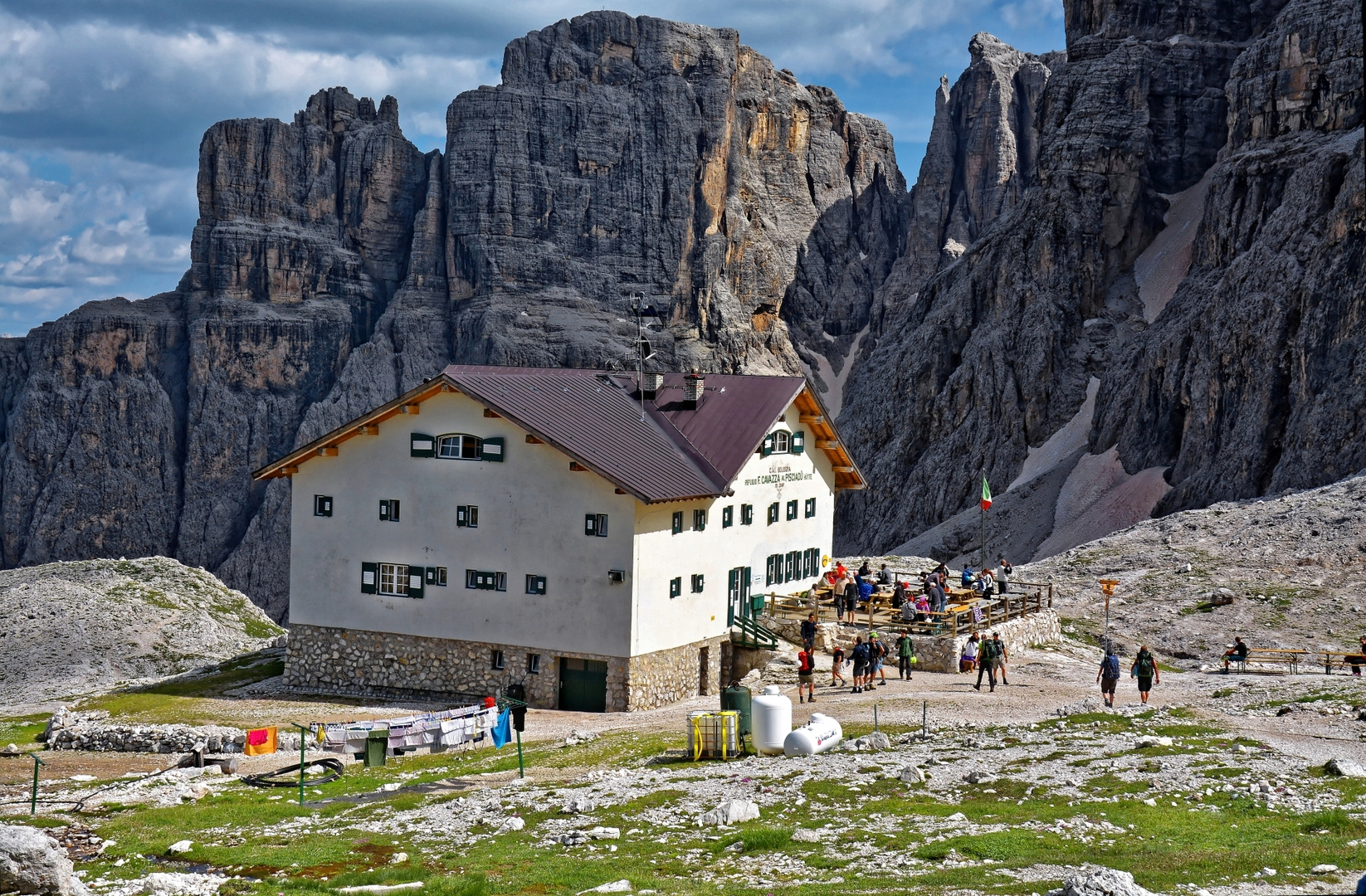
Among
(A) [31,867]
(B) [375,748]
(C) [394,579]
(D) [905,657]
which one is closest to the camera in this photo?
(A) [31,867]

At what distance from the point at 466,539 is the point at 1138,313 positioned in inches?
4426

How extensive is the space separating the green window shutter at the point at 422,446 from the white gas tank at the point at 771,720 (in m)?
20.4

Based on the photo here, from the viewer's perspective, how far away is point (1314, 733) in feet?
102

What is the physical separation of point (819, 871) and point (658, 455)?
98.5 feet

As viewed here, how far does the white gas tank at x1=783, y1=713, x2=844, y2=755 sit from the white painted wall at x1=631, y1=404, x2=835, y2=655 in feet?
45.6

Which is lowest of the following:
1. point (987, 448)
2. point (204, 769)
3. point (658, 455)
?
point (204, 769)

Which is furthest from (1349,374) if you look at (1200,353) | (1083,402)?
(1083,402)

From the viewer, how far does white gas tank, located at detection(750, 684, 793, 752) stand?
1259 inches

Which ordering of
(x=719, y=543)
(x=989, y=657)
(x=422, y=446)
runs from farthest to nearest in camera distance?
(x=719, y=543)
(x=422, y=446)
(x=989, y=657)

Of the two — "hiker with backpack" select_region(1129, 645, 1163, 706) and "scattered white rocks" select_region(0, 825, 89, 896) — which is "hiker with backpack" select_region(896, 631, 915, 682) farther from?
"scattered white rocks" select_region(0, 825, 89, 896)

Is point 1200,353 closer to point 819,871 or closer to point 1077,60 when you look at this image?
point 1077,60

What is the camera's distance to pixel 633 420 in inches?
2046

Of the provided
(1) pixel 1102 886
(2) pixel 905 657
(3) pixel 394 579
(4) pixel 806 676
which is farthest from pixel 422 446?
(1) pixel 1102 886

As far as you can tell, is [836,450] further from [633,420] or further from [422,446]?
[422,446]
